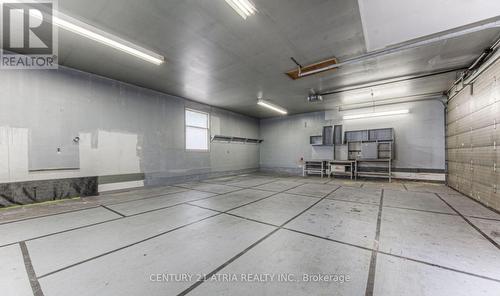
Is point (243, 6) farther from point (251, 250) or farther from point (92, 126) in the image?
point (92, 126)

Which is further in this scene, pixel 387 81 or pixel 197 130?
pixel 197 130

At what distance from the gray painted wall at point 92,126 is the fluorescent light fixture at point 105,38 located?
217 centimetres

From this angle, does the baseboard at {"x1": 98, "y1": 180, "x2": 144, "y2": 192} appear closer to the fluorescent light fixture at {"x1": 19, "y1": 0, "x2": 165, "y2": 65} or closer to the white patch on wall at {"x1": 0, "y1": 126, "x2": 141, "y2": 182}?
the white patch on wall at {"x1": 0, "y1": 126, "x2": 141, "y2": 182}

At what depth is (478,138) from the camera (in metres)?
4.02

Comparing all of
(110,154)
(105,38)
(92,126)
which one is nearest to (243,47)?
(105,38)

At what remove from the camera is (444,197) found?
453cm

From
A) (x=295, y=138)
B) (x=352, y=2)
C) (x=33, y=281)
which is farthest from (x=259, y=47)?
(x=295, y=138)

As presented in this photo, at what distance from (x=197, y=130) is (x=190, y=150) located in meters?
0.95

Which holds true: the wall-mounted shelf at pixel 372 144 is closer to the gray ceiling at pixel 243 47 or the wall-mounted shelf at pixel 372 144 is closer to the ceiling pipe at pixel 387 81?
the gray ceiling at pixel 243 47

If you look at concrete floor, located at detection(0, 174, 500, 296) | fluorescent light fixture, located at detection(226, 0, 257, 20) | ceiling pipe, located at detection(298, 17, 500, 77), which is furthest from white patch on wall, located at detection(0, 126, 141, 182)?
ceiling pipe, located at detection(298, 17, 500, 77)

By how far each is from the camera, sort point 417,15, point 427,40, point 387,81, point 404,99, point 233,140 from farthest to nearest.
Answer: point 233,140
point 404,99
point 387,81
point 427,40
point 417,15

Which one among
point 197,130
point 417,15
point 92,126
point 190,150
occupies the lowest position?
point 190,150

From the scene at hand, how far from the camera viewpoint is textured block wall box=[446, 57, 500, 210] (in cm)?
343

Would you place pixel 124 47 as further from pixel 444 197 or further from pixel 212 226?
pixel 444 197
